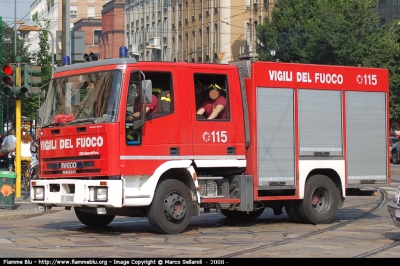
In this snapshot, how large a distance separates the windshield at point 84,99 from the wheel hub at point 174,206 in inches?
61.6

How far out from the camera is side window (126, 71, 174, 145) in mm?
12516

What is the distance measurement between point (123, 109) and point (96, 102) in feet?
1.84

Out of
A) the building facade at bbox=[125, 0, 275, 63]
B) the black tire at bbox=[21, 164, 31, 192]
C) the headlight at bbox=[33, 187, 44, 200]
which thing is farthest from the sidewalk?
the building facade at bbox=[125, 0, 275, 63]

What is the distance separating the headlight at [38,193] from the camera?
13.3 metres

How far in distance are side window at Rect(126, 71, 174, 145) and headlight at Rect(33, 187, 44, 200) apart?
1.84 meters

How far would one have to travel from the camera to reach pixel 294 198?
1452cm

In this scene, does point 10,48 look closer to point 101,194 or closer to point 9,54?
point 9,54

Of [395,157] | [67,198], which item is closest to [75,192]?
[67,198]

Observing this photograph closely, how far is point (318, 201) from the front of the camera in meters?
15.0

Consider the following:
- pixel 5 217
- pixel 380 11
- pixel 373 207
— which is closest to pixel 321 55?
pixel 380 11

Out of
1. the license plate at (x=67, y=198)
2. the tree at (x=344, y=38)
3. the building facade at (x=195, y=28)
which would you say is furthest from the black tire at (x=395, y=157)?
the license plate at (x=67, y=198)

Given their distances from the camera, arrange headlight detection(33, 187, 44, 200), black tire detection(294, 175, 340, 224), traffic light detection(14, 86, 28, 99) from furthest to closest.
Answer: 1. traffic light detection(14, 86, 28, 99)
2. black tire detection(294, 175, 340, 224)
3. headlight detection(33, 187, 44, 200)

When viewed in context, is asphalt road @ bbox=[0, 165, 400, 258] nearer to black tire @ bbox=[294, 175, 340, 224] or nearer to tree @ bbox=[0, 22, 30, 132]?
black tire @ bbox=[294, 175, 340, 224]

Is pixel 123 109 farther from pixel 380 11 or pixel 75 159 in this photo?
pixel 380 11
